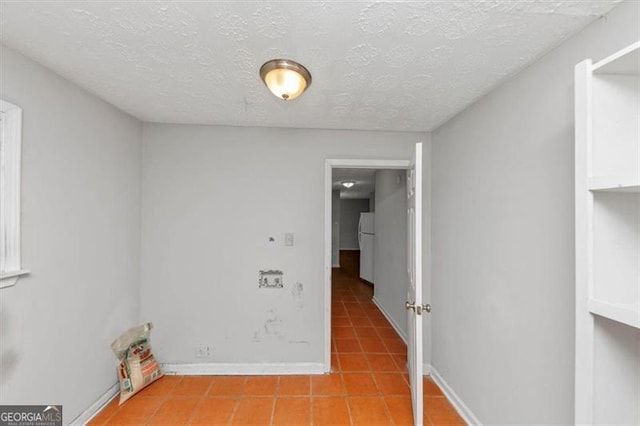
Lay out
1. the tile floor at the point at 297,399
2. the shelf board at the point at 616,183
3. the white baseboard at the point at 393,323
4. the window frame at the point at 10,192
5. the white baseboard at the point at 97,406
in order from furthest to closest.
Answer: the white baseboard at the point at 393,323 → the tile floor at the point at 297,399 → the white baseboard at the point at 97,406 → the window frame at the point at 10,192 → the shelf board at the point at 616,183

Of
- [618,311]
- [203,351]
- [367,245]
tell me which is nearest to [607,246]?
[618,311]

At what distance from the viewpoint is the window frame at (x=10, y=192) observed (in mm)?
1390

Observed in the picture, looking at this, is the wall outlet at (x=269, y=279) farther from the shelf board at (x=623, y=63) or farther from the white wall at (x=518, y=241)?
the shelf board at (x=623, y=63)

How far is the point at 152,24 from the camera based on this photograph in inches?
47.1

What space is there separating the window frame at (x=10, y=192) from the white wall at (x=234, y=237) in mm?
1073

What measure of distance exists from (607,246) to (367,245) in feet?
16.9

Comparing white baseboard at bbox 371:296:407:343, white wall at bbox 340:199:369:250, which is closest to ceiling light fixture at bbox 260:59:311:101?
white baseboard at bbox 371:296:407:343

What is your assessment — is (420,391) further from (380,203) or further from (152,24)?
(380,203)

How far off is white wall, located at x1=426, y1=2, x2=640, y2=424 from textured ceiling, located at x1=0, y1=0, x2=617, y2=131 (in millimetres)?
123

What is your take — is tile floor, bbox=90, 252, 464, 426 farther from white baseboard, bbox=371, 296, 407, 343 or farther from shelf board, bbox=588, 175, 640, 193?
shelf board, bbox=588, 175, 640, 193

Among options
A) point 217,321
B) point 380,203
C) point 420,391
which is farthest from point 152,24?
point 380,203

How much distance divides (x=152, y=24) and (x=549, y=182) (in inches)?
76.7

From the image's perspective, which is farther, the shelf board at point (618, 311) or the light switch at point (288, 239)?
the light switch at point (288, 239)

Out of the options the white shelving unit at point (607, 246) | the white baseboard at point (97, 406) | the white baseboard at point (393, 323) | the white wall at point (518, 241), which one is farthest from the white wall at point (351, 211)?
the white shelving unit at point (607, 246)
